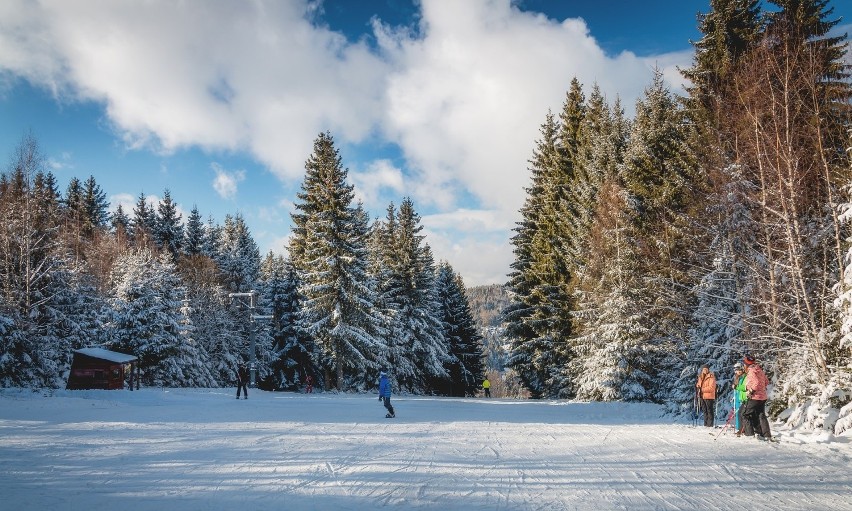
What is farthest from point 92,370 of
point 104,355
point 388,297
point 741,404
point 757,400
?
point 757,400

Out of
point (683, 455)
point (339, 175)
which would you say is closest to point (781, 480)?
point (683, 455)

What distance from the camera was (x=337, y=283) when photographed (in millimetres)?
31281

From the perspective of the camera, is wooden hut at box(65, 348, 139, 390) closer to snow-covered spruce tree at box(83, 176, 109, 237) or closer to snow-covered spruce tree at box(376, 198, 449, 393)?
snow-covered spruce tree at box(376, 198, 449, 393)

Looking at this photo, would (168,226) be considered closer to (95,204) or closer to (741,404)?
(95,204)

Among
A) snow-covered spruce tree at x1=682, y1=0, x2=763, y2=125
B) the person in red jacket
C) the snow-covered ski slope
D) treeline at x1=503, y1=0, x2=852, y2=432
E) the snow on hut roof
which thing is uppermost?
snow-covered spruce tree at x1=682, y1=0, x2=763, y2=125

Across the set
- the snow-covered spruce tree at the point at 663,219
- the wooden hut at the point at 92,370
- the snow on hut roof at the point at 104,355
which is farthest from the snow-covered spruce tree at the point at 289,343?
the snow-covered spruce tree at the point at 663,219

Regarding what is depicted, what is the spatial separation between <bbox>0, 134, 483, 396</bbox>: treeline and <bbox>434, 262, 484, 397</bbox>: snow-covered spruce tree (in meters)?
0.13

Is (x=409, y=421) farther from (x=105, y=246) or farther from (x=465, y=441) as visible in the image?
(x=105, y=246)

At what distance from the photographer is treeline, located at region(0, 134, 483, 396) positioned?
2531 cm

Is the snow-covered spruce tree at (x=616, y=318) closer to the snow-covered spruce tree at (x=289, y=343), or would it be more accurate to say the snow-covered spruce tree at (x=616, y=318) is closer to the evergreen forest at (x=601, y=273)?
the evergreen forest at (x=601, y=273)

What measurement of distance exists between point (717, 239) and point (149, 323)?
3051 centimetres

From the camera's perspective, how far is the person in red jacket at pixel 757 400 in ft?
34.9

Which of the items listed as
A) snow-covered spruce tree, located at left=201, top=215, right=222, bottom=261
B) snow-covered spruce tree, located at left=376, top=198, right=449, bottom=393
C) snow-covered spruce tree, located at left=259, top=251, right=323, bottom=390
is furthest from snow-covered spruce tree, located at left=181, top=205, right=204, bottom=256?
snow-covered spruce tree, located at left=376, top=198, right=449, bottom=393

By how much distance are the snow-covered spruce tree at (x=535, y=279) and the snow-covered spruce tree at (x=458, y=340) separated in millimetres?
11075
